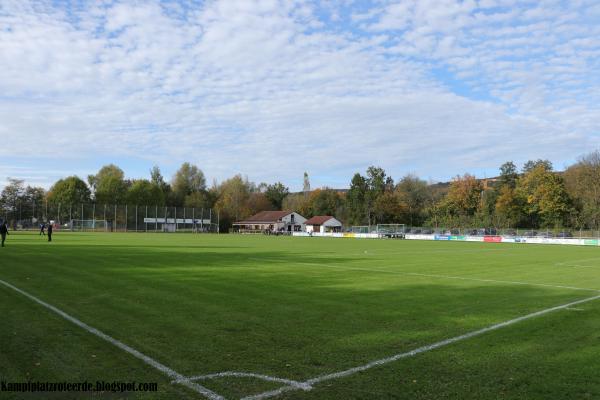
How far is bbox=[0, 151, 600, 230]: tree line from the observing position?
266 feet

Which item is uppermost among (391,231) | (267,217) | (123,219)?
(267,217)

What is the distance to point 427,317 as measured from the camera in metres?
10.0

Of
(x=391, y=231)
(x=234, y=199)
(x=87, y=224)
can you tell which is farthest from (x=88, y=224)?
(x=391, y=231)

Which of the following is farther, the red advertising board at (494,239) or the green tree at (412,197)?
the green tree at (412,197)

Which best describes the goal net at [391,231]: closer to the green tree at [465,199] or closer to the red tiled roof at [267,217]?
the green tree at [465,199]

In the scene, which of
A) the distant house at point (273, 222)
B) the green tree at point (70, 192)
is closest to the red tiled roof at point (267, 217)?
the distant house at point (273, 222)

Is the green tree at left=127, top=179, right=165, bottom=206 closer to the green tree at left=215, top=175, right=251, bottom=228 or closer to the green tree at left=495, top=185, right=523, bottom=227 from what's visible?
the green tree at left=215, top=175, right=251, bottom=228

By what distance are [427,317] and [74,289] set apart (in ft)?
30.5

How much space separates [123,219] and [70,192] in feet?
90.1

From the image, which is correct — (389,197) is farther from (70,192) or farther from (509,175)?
(70,192)

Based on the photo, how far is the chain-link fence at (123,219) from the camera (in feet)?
302

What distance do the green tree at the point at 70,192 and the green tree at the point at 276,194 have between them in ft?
174

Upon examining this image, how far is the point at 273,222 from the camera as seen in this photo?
119 meters

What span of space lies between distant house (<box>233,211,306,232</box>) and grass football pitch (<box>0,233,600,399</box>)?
103 m
